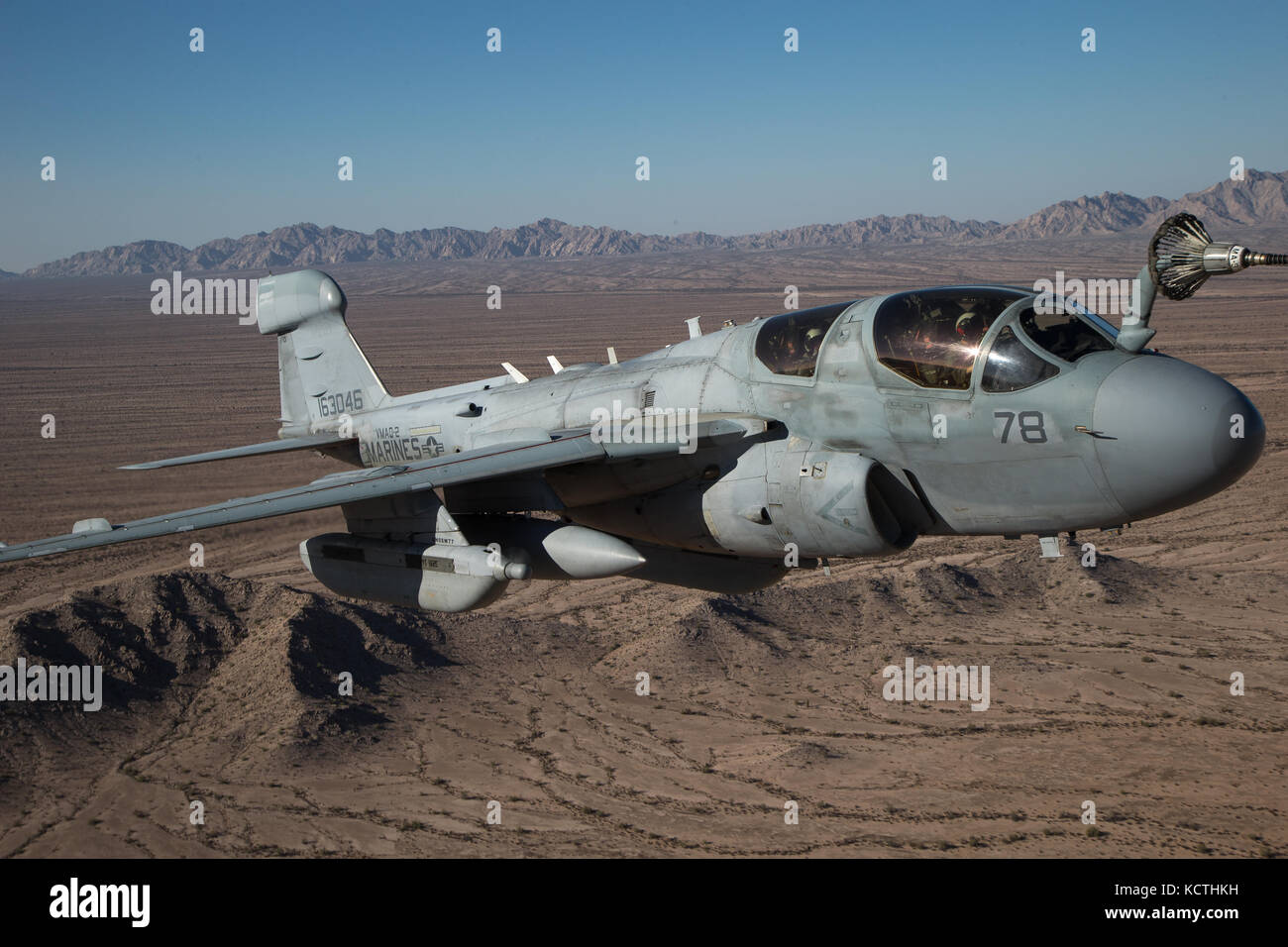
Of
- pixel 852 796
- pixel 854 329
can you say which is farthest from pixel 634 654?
pixel 854 329

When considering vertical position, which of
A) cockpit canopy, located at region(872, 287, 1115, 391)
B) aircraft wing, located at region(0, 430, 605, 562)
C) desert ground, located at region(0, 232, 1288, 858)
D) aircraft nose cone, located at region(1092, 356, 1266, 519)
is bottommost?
desert ground, located at region(0, 232, 1288, 858)

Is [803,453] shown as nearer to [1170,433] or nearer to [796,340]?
[796,340]

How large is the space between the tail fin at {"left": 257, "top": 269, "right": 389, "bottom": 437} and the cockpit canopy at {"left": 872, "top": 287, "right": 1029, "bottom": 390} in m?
9.63

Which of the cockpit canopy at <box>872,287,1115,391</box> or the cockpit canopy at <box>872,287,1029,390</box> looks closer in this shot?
the cockpit canopy at <box>872,287,1115,391</box>

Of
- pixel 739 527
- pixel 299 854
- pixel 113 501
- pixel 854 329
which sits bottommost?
pixel 299 854

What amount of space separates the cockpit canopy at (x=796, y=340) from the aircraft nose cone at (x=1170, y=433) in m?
2.95

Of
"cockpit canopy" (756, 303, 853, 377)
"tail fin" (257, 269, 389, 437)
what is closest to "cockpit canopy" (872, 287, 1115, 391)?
"cockpit canopy" (756, 303, 853, 377)

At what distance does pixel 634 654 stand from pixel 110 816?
38.3ft

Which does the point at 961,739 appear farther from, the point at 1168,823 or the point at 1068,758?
the point at 1168,823

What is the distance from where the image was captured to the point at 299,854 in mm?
16281

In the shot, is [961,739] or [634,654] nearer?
[961,739]

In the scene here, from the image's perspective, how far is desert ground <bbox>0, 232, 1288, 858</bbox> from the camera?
16844 millimetres

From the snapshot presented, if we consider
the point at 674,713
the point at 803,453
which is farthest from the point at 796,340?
the point at 674,713

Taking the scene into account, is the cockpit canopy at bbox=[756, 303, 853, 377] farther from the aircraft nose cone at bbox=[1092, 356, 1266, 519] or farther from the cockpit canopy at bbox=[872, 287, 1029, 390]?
the aircraft nose cone at bbox=[1092, 356, 1266, 519]
